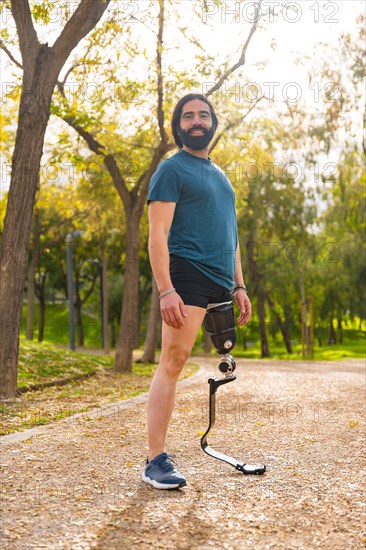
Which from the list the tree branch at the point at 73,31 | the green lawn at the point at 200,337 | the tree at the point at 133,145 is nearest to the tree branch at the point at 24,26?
the tree branch at the point at 73,31

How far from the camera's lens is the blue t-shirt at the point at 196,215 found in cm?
436

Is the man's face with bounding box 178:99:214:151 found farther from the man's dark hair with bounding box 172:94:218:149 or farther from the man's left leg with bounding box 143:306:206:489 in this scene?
the man's left leg with bounding box 143:306:206:489

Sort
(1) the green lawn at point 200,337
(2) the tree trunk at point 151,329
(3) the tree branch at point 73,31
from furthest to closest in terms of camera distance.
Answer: (1) the green lawn at point 200,337, (2) the tree trunk at point 151,329, (3) the tree branch at point 73,31

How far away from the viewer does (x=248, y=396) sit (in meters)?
9.84

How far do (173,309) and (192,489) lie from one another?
1.03 m

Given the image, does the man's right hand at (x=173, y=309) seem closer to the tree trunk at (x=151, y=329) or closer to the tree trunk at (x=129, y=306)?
the tree trunk at (x=129, y=306)

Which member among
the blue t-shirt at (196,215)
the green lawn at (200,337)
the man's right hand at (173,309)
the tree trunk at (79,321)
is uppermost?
the blue t-shirt at (196,215)

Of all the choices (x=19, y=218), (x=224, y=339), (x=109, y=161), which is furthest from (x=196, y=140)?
(x=109, y=161)

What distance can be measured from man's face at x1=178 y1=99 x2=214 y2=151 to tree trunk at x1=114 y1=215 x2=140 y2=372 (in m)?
11.8

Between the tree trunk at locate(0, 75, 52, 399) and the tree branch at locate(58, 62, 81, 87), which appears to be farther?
the tree branch at locate(58, 62, 81, 87)

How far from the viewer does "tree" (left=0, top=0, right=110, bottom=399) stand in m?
9.88

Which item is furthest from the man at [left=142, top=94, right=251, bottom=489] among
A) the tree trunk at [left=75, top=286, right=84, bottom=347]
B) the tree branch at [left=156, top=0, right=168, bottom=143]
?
the tree trunk at [left=75, top=286, right=84, bottom=347]

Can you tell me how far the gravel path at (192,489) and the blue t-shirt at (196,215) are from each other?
4.20 ft

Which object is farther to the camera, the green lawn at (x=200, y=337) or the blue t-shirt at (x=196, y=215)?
the green lawn at (x=200, y=337)
